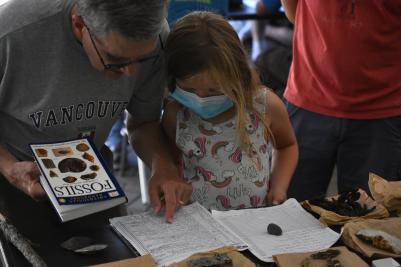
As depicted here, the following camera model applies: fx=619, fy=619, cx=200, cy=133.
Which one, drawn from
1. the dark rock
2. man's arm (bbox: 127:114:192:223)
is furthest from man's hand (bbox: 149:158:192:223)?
the dark rock

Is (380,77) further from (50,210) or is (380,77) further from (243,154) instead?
(50,210)

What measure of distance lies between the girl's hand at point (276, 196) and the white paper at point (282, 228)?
11 cm

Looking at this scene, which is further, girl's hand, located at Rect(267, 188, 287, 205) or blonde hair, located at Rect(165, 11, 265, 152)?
girl's hand, located at Rect(267, 188, 287, 205)

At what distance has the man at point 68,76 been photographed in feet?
4.34

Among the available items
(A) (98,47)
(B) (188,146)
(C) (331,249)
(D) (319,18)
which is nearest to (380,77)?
(D) (319,18)

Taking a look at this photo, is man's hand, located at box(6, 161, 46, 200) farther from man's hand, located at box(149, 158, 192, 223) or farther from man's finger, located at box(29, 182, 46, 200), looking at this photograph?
man's hand, located at box(149, 158, 192, 223)

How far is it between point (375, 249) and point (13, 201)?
90 cm

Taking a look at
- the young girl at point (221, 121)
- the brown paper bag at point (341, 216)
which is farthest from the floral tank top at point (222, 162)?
the brown paper bag at point (341, 216)

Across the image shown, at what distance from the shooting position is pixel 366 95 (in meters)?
1.90

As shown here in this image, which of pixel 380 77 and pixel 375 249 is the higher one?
pixel 380 77

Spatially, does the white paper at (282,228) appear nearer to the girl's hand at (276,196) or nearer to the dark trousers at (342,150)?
the girl's hand at (276,196)

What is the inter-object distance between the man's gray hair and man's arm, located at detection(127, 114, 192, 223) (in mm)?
401

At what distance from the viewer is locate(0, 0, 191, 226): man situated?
1.32 meters

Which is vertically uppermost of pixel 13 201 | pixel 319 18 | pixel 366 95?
pixel 319 18
